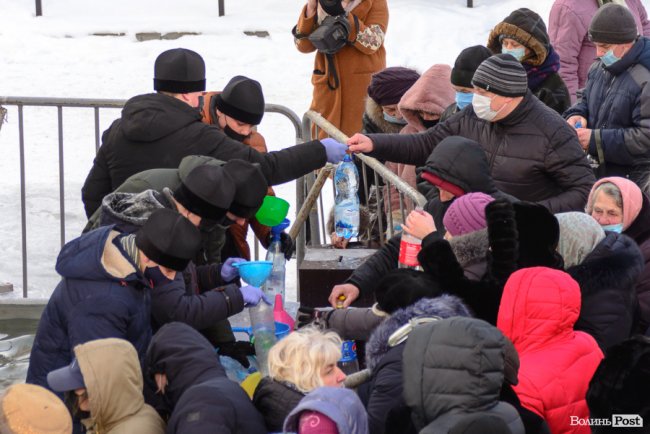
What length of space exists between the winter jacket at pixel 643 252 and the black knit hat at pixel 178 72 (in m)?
2.32

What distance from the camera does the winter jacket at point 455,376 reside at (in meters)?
4.04

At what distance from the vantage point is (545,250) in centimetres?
523

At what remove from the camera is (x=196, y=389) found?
4312 millimetres

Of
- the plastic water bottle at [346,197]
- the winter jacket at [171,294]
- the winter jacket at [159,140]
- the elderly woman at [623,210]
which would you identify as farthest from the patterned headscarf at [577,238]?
the plastic water bottle at [346,197]

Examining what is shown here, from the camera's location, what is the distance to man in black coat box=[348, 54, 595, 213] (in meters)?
6.36

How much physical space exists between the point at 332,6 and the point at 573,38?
1778 mm

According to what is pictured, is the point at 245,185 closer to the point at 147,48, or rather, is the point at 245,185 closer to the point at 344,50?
the point at 344,50

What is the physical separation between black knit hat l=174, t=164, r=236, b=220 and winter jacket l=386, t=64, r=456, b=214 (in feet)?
7.01

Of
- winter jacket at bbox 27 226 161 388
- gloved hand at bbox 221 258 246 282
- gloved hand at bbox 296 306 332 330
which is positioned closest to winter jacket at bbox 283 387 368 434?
winter jacket at bbox 27 226 161 388

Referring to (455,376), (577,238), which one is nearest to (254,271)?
(577,238)

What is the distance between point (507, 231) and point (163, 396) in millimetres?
1568

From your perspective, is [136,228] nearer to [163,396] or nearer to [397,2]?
[163,396]

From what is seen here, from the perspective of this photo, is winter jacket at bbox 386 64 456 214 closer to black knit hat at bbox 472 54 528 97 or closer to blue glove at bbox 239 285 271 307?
black knit hat at bbox 472 54 528 97

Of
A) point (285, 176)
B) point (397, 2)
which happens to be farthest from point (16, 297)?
point (397, 2)
